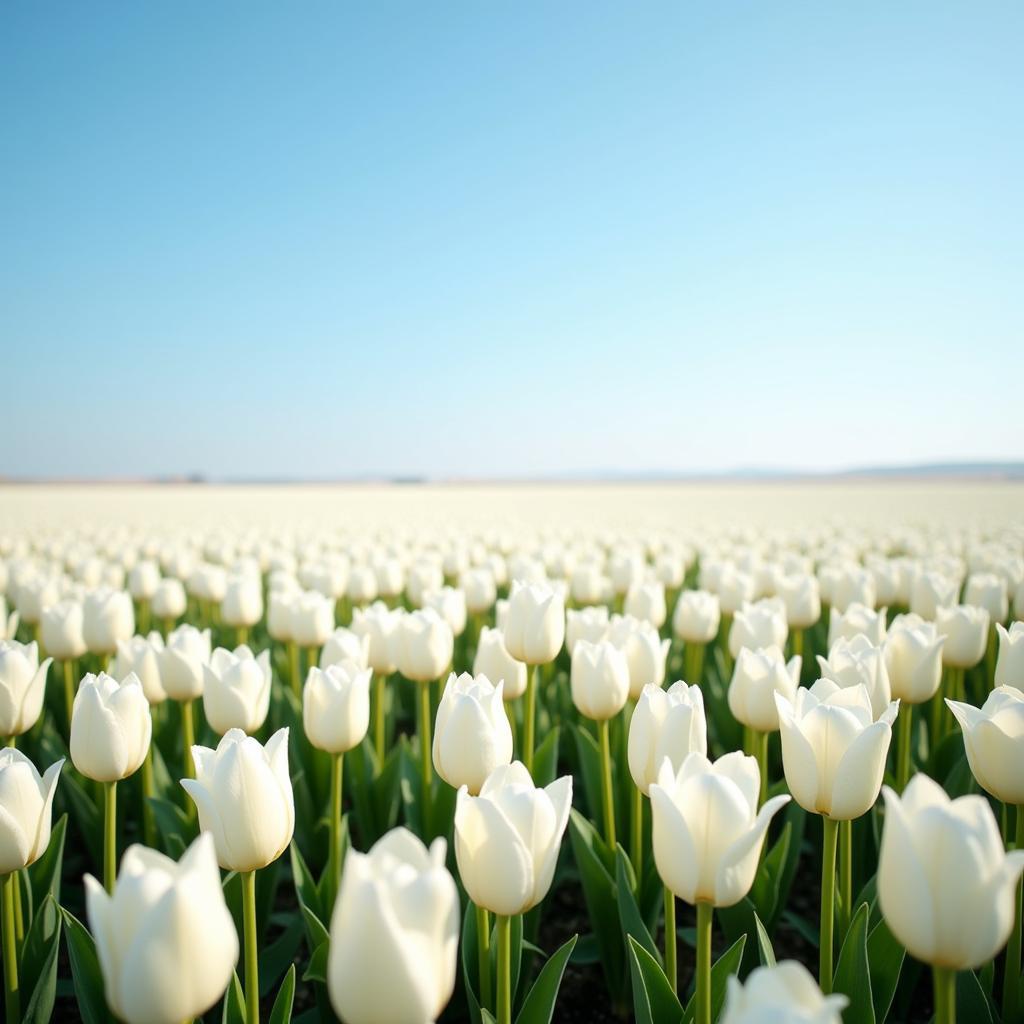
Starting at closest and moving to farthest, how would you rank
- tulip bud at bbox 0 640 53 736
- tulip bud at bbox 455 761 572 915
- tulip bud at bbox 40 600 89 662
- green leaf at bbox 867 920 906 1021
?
tulip bud at bbox 455 761 572 915, green leaf at bbox 867 920 906 1021, tulip bud at bbox 0 640 53 736, tulip bud at bbox 40 600 89 662

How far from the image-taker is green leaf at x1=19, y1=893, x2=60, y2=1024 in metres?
1.85

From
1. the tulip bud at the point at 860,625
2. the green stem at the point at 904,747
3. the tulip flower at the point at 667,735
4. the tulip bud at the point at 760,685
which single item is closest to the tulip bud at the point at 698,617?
the tulip bud at the point at 860,625

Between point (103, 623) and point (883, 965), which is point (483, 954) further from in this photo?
point (103, 623)

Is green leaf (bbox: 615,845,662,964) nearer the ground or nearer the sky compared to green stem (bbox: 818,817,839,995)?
nearer the ground

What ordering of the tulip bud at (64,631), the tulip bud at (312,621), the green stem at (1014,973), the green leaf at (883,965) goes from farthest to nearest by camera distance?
1. the tulip bud at (312,621)
2. the tulip bud at (64,631)
3. the green stem at (1014,973)
4. the green leaf at (883,965)

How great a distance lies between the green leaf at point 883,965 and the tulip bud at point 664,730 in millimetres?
636

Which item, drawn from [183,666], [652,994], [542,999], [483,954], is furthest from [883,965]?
[183,666]

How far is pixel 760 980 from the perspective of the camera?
2.88 ft

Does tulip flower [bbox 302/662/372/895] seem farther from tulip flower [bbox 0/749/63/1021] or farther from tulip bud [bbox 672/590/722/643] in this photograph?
tulip bud [bbox 672/590/722/643]

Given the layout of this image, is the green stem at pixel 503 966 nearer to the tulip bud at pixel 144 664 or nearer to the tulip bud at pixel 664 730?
the tulip bud at pixel 664 730

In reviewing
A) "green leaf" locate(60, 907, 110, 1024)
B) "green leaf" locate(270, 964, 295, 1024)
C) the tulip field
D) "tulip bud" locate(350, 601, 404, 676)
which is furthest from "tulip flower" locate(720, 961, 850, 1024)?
"tulip bud" locate(350, 601, 404, 676)

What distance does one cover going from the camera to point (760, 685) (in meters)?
2.43

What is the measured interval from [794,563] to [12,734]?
5557mm

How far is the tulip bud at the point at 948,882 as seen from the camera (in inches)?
43.9
